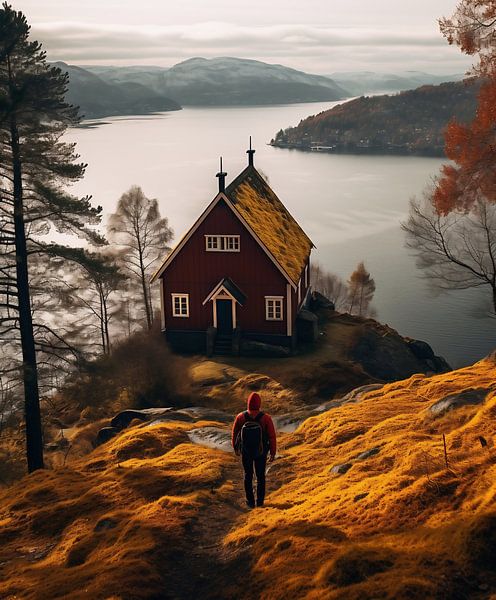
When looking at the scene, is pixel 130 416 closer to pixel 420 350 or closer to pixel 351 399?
pixel 351 399

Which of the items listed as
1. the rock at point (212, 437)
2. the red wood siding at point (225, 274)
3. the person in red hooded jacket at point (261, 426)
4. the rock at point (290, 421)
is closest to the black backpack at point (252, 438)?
the person in red hooded jacket at point (261, 426)

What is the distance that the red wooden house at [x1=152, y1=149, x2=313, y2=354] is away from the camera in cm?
3747

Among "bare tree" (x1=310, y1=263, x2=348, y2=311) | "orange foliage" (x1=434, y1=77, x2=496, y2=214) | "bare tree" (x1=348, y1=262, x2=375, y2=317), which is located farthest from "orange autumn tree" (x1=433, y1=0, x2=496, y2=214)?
"bare tree" (x1=310, y1=263, x2=348, y2=311)

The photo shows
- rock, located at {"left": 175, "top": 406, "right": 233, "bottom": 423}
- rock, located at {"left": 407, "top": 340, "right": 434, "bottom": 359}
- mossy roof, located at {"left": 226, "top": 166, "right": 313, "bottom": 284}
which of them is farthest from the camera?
rock, located at {"left": 407, "top": 340, "right": 434, "bottom": 359}

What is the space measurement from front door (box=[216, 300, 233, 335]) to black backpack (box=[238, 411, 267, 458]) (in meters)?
25.6

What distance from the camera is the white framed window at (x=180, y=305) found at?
39.1 m

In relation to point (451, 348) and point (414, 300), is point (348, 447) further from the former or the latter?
point (414, 300)

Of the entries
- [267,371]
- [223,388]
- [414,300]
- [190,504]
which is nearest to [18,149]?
[190,504]

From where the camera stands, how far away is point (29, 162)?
71.2ft

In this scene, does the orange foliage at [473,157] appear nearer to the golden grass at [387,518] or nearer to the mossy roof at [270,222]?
the mossy roof at [270,222]

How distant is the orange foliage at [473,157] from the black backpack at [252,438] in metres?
18.4

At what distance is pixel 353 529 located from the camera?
10758 millimetres

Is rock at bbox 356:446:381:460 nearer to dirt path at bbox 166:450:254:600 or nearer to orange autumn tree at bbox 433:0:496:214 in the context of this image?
dirt path at bbox 166:450:254:600

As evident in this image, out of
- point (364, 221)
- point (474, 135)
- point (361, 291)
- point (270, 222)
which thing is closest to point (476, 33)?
point (474, 135)
